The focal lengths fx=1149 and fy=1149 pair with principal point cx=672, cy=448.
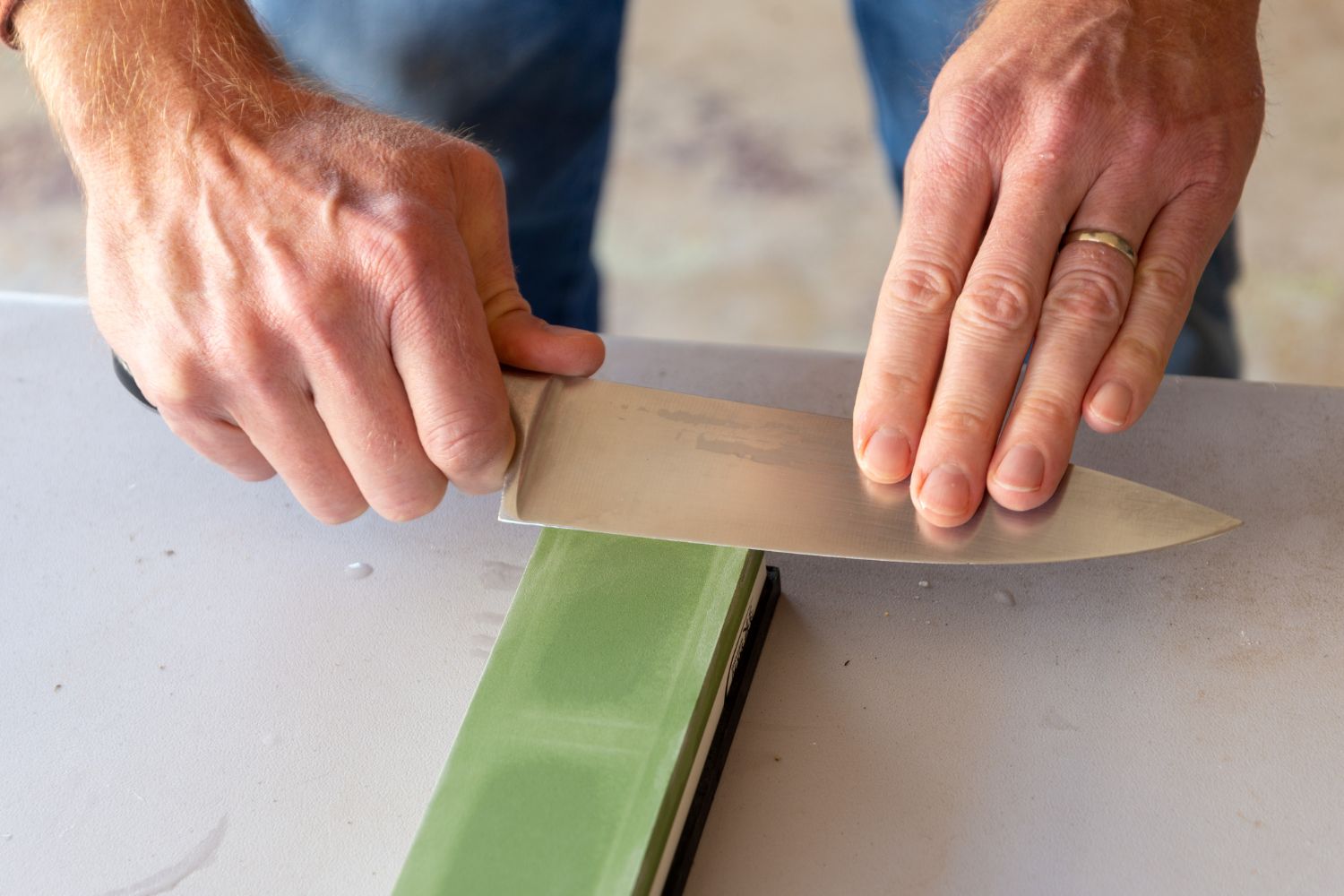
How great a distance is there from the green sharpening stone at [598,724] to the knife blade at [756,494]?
0.02m

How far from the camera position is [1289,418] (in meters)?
0.84

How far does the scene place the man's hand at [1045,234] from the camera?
69cm

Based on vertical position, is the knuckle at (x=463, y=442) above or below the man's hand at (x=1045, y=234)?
below

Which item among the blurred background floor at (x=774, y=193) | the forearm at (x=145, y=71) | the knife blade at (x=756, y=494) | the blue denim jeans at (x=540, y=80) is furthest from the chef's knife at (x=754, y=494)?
the blurred background floor at (x=774, y=193)

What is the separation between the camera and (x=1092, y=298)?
716 millimetres

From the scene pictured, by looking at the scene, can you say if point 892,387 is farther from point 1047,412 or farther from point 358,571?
point 358,571

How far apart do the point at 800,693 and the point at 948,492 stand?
0.15 m

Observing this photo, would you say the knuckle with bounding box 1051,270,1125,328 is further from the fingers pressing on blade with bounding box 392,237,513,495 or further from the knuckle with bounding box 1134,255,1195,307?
the fingers pressing on blade with bounding box 392,237,513,495

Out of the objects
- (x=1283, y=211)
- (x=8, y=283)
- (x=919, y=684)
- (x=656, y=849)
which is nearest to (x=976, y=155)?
(x=919, y=684)

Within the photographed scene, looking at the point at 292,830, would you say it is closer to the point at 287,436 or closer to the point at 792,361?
the point at 287,436

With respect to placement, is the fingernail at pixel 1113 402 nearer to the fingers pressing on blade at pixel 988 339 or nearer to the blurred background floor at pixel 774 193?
the fingers pressing on blade at pixel 988 339

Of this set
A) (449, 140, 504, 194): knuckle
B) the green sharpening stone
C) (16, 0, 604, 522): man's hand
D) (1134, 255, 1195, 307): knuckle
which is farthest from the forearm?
(1134, 255, 1195, 307): knuckle

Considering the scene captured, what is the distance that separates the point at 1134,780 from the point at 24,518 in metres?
0.76

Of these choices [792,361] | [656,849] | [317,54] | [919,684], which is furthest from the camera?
[317,54]
